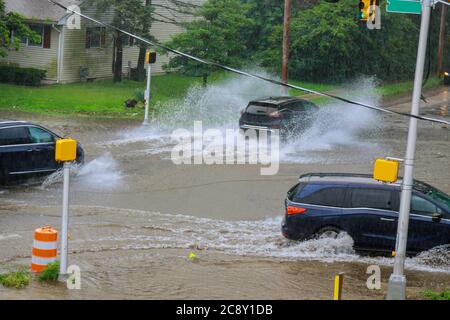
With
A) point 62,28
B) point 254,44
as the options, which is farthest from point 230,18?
point 254,44

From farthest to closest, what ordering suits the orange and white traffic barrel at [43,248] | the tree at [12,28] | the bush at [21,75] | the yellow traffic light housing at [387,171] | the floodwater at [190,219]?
the bush at [21,75] → the tree at [12,28] → the floodwater at [190,219] → the orange and white traffic barrel at [43,248] → the yellow traffic light housing at [387,171]

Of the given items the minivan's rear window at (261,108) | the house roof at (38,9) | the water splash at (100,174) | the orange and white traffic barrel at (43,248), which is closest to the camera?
the orange and white traffic barrel at (43,248)

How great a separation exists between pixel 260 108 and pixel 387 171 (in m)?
14.1

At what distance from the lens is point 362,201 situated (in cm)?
1716

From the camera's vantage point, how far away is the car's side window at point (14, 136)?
21531 mm

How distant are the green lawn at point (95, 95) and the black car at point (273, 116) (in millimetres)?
6035

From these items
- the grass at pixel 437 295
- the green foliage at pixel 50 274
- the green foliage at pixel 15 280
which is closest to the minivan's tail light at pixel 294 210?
the grass at pixel 437 295

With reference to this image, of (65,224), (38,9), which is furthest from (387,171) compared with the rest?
(38,9)

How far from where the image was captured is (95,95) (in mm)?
36250

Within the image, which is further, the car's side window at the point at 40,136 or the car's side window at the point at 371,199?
the car's side window at the point at 40,136

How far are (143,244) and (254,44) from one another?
105 feet

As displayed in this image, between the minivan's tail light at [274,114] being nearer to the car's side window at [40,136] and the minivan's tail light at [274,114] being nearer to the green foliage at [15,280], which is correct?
the car's side window at [40,136]

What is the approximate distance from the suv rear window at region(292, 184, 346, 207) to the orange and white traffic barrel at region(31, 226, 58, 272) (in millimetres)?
5026

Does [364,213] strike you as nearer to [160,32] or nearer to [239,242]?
[239,242]
